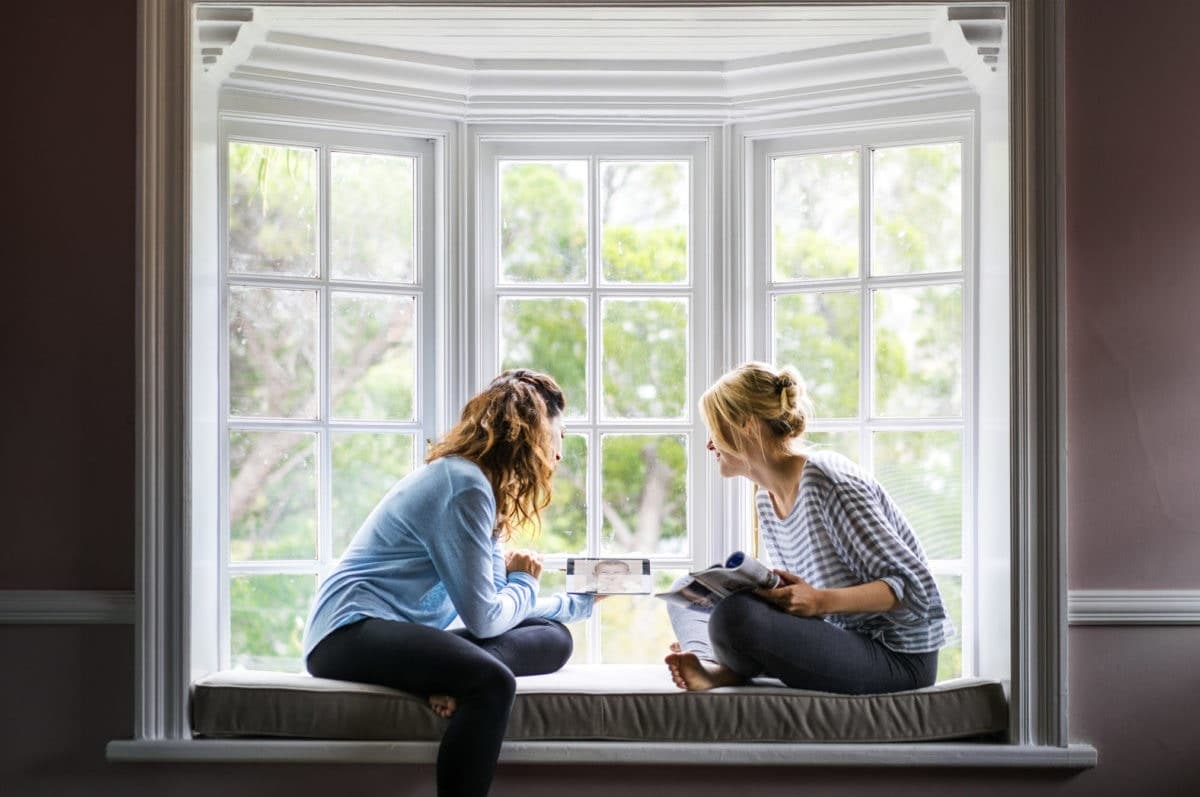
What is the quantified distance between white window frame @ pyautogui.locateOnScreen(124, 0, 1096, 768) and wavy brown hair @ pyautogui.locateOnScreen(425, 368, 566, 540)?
2.00 feet

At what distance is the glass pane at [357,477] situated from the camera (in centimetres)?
321

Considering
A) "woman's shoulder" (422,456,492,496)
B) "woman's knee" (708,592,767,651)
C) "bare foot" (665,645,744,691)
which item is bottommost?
"bare foot" (665,645,744,691)

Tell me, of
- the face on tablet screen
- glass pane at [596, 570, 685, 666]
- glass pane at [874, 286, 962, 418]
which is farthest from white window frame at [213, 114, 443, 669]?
glass pane at [874, 286, 962, 418]

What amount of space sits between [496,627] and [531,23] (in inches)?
57.6

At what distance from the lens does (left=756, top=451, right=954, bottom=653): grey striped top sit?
8.71ft

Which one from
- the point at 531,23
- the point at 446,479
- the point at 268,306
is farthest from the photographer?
the point at 268,306

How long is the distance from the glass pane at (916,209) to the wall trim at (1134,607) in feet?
3.10

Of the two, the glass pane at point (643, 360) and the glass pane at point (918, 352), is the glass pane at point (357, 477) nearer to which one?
the glass pane at point (643, 360)

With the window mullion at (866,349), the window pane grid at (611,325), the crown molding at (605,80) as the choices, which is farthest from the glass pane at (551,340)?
the window mullion at (866,349)

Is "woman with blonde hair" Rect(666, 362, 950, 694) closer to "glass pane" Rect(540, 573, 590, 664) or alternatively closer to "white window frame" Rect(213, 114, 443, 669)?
"glass pane" Rect(540, 573, 590, 664)
